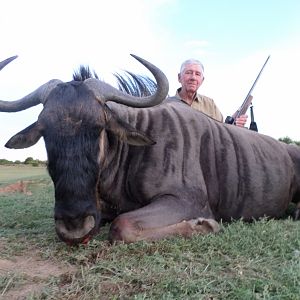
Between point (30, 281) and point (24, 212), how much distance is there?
3.49 meters

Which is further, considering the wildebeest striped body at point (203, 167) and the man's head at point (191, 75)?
the man's head at point (191, 75)

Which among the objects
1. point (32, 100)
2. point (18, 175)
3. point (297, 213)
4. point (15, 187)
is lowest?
point (18, 175)

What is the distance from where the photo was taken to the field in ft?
7.80

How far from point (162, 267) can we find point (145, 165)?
60.7 inches

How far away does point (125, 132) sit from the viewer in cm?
403

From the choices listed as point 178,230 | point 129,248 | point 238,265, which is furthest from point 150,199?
point 238,265

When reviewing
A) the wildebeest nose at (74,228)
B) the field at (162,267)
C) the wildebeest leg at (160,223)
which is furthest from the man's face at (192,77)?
the wildebeest nose at (74,228)

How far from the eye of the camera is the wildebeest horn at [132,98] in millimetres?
3939

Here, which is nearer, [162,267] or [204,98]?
[162,267]

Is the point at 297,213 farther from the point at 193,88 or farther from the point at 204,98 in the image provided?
the point at 204,98

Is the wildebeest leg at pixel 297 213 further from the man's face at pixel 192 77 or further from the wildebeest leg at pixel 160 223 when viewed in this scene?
the man's face at pixel 192 77

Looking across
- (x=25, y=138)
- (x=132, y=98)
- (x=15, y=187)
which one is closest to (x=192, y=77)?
(x=132, y=98)

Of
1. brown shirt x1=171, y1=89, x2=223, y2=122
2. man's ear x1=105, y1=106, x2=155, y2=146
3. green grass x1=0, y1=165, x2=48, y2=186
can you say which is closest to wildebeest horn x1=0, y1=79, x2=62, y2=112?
man's ear x1=105, y1=106, x2=155, y2=146

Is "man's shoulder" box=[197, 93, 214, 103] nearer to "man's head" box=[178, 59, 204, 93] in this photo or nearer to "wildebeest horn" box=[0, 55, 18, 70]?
"man's head" box=[178, 59, 204, 93]
